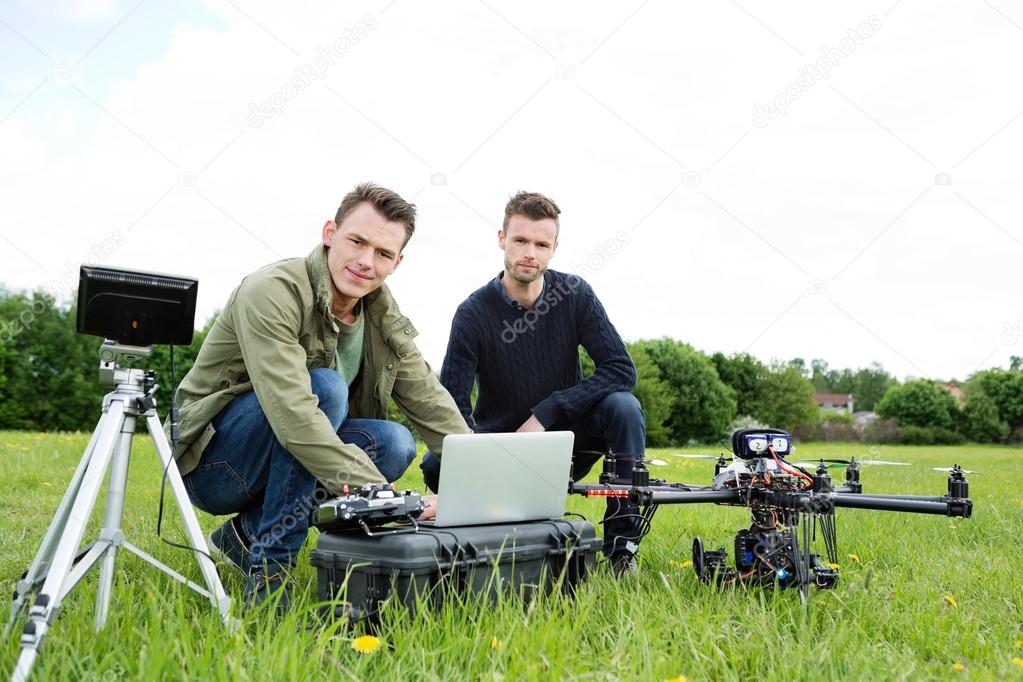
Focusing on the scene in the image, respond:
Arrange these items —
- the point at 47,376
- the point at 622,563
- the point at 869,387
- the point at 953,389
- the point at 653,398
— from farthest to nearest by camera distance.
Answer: the point at 869,387, the point at 953,389, the point at 653,398, the point at 47,376, the point at 622,563

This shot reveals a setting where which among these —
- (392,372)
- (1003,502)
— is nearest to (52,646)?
(392,372)

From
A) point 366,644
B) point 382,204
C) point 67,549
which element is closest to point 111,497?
point 67,549

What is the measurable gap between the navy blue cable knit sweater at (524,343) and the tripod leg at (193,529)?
6.66 ft

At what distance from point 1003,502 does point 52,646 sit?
6266 mm

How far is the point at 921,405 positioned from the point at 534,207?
189ft

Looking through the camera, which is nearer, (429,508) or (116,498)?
(116,498)

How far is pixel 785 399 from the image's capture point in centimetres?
5328

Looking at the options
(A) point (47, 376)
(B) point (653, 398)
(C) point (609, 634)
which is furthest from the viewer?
(B) point (653, 398)

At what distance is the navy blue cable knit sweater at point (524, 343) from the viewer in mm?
4730

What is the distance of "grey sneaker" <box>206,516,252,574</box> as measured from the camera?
3.62m

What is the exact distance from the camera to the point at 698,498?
301 centimetres

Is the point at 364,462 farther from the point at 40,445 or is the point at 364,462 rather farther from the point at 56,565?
the point at 40,445

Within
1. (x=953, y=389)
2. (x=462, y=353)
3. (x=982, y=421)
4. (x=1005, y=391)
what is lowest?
(x=462, y=353)

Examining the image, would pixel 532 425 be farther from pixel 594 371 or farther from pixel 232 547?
pixel 232 547
